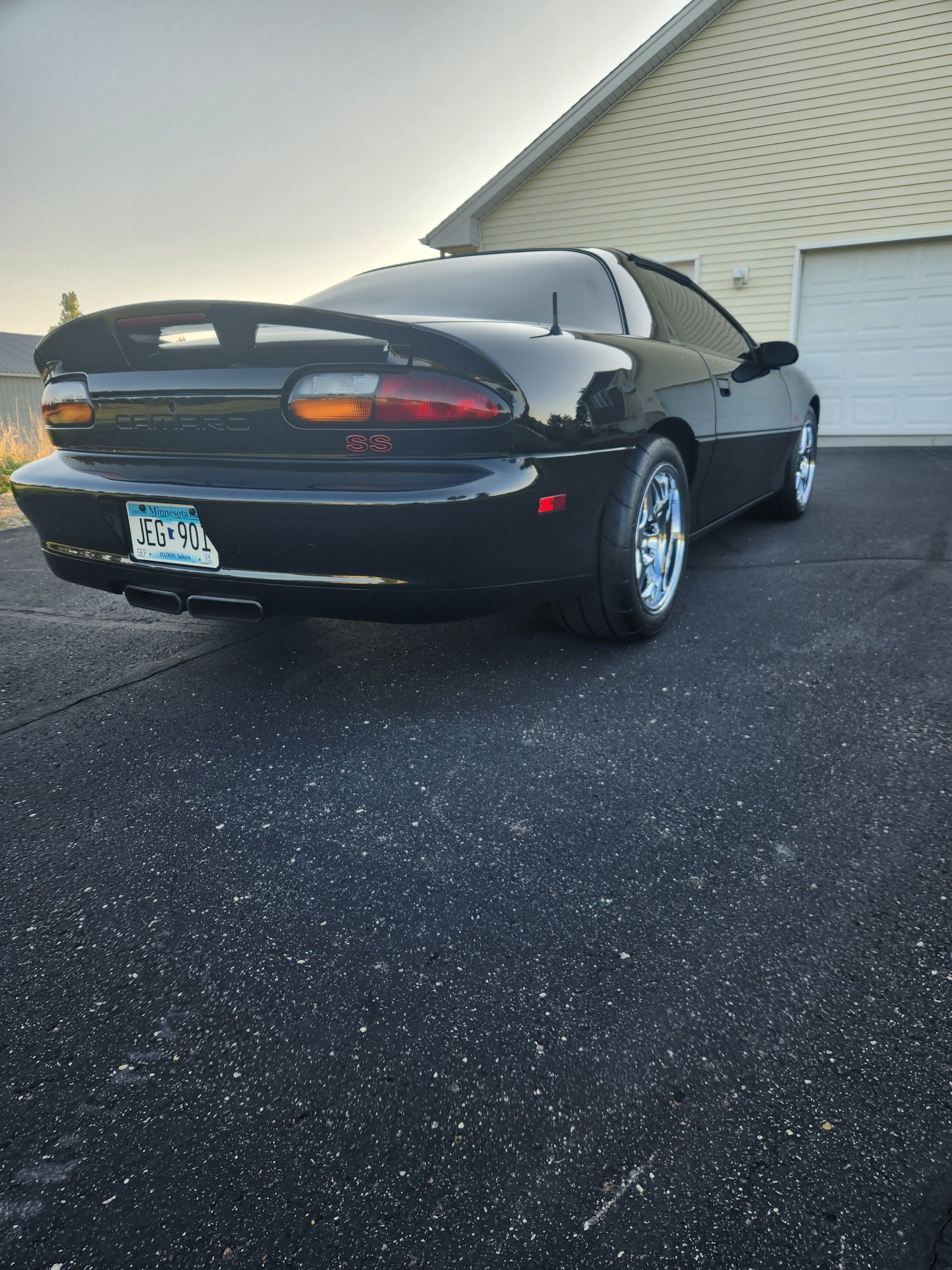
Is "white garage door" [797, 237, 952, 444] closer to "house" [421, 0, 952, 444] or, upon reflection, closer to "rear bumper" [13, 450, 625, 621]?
"house" [421, 0, 952, 444]

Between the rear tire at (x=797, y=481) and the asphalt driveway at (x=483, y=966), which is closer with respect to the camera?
the asphalt driveway at (x=483, y=966)

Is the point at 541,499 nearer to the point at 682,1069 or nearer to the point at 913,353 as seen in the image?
the point at 682,1069

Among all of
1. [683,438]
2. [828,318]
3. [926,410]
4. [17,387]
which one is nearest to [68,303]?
[17,387]

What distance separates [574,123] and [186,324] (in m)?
11.2

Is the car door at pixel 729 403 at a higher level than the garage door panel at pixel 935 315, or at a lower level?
lower

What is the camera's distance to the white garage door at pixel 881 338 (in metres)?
9.81

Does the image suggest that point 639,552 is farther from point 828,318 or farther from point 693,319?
point 828,318

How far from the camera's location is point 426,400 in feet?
6.82

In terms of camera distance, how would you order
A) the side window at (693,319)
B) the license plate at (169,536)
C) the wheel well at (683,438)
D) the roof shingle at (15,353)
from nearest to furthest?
1. the license plate at (169,536)
2. the wheel well at (683,438)
3. the side window at (693,319)
4. the roof shingle at (15,353)

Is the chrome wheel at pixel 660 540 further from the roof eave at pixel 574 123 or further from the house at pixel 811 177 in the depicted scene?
the roof eave at pixel 574 123

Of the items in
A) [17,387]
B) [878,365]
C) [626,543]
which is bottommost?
[626,543]

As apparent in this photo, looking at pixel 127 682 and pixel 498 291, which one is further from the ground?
pixel 498 291

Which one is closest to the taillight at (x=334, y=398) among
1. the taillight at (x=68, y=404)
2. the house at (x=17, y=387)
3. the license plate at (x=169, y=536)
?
the license plate at (x=169, y=536)

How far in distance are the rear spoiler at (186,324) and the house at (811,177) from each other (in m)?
9.64
